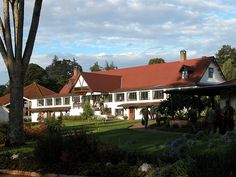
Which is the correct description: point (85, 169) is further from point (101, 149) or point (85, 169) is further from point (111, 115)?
point (111, 115)

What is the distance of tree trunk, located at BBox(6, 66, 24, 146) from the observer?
61.8 ft

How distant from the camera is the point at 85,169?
10.8 meters

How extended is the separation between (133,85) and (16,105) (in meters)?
54.0

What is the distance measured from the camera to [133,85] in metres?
72.4

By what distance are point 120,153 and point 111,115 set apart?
58.0m

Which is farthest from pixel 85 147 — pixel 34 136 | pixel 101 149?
pixel 34 136

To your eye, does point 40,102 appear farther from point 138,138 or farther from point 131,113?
point 138,138

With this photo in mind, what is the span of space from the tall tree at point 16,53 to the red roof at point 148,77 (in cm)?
4471

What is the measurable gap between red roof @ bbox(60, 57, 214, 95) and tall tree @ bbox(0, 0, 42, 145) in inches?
1760

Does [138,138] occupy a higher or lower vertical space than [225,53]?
lower

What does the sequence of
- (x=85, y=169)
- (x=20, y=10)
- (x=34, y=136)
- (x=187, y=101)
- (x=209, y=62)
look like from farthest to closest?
(x=209, y=62) → (x=187, y=101) → (x=34, y=136) → (x=20, y=10) → (x=85, y=169)

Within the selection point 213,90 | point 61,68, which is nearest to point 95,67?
point 61,68

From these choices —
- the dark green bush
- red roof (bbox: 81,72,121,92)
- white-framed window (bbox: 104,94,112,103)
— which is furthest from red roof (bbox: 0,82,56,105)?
the dark green bush

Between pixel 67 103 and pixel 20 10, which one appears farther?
pixel 67 103
